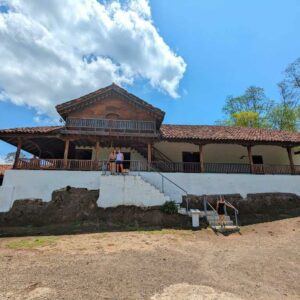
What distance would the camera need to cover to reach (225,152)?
21.6 meters

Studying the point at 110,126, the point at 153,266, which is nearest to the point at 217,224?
the point at 153,266

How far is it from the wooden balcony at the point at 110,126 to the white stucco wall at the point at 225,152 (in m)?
2.54

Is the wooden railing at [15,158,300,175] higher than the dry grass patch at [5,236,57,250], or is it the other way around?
the wooden railing at [15,158,300,175]

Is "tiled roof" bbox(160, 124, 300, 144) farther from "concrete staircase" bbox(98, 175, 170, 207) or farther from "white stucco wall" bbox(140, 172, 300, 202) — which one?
"concrete staircase" bbox(98, 175, 170, 207)

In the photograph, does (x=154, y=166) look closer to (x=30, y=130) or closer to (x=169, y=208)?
(x=169, y=208)

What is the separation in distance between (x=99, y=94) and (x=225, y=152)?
1124 cm

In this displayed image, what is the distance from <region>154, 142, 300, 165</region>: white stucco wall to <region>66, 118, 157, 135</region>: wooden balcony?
8.34ft

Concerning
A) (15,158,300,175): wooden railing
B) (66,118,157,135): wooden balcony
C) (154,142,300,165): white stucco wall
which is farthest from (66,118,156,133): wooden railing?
(154,142,300,165): white stucco wall

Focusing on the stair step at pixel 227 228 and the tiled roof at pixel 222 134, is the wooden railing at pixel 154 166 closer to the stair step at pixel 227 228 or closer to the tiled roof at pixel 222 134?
the tiled roof at pixel 222 134

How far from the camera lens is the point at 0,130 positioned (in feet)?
54.5

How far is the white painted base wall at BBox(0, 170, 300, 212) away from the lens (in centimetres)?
1495

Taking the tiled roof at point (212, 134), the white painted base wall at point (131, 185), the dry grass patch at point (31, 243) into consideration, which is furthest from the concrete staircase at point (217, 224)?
the dry grass patch at point (31, 243)

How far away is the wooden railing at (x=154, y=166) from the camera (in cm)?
1658

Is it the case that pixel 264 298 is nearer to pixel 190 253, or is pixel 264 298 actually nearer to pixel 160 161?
pixel 190 253
